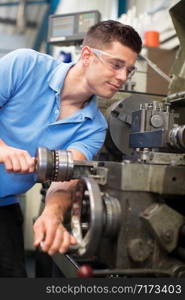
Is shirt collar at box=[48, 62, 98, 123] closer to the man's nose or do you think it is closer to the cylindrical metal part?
the man's nose

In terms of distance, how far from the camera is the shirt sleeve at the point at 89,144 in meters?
1.04

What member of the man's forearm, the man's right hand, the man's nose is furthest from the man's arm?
the man's nose

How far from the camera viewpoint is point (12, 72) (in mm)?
1012

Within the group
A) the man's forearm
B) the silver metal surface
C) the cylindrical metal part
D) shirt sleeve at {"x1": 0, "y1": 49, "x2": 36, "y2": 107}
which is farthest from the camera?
shirt sleeve at {"x1": 0, "y1": 49, "x2": 36, "y2": 107}

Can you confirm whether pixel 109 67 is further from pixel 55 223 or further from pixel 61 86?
pixel 55 223

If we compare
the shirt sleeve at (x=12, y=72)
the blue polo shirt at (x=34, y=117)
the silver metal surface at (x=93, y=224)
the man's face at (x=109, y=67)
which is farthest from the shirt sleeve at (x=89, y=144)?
the silver metal surface at (x=93, y=224)

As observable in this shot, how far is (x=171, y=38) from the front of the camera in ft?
6.63

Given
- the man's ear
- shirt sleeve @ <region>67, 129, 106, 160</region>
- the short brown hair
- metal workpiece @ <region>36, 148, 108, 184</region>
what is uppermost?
the short brown hair

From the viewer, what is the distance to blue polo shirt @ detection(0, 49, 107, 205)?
104 centimetres

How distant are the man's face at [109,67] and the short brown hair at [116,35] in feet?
0.05

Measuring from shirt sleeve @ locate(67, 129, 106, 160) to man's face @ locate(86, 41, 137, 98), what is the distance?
0.46 ft

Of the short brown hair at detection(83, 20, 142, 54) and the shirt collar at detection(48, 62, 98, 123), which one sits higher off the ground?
the short brown hair at detection(83, 20, 142, 54)

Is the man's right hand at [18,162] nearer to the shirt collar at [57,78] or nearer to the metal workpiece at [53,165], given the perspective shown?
the metal workpiece at [53,165]

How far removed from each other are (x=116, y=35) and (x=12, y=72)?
336 millimetres
